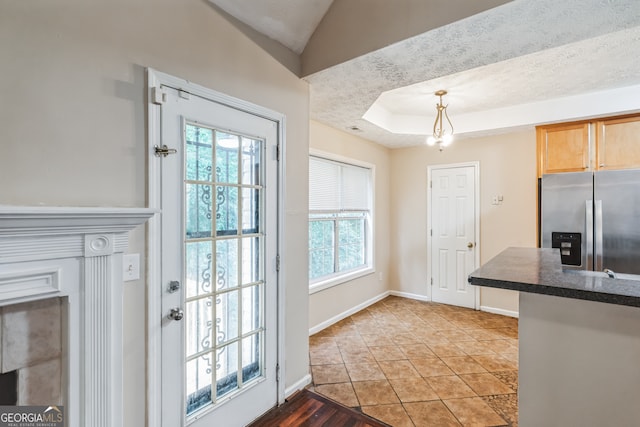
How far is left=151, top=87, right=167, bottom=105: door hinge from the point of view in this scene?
142cm

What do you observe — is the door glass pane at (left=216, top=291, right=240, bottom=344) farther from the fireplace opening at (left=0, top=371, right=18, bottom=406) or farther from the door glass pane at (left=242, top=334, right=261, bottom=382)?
the fireplace opening at (left=0, top=371, right=18, bottom=406)

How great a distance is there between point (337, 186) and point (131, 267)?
2741mm

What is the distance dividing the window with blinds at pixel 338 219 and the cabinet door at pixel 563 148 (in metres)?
2.14

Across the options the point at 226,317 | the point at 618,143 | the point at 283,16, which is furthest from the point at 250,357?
the point at 618,143

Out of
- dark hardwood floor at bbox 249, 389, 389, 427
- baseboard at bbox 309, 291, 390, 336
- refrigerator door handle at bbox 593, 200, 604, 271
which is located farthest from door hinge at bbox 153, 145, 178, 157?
refrigerator door handle at bbox 593, 200, 604, 271

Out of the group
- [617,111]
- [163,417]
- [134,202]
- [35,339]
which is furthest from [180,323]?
[617,111]

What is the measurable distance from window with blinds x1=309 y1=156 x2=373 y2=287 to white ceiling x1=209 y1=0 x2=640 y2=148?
1.94ft

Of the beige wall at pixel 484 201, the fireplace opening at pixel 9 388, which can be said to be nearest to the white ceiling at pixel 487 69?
the beige wall at pixel 484 201

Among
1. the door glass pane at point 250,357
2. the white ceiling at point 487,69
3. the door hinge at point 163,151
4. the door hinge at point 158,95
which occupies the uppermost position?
the white ceiling at point 487,69

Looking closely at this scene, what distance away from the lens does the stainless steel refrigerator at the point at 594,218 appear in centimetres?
268

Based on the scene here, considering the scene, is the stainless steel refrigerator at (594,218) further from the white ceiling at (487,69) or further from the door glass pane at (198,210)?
the door glass pane at (198,210)

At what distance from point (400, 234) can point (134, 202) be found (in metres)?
4.09

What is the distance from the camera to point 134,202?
1.39 m

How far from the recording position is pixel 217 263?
5.70 feet
